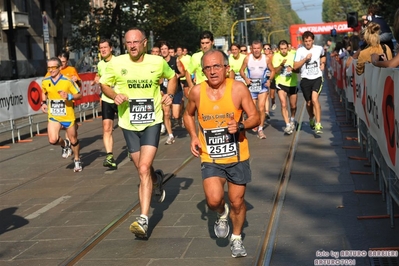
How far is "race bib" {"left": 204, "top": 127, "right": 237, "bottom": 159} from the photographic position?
6371 millimetres

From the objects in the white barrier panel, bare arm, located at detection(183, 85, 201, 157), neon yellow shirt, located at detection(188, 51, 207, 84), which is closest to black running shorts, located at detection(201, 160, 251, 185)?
bare arm, located at detection(183, 85, 201, 157)

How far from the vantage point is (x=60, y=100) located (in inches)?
481

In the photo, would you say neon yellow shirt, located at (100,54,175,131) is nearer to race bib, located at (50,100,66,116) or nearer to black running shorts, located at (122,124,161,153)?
black running shorts, located at (122,124,161,153)

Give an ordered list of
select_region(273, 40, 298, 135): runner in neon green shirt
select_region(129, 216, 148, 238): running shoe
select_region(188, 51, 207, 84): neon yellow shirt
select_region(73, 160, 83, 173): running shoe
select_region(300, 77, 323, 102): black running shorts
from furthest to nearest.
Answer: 1. select_region(273, 40, 298, 135): runner in neon green shirt
2. select_region(300, 77, 323, 102): black running shorts
3. select_region(188, 51, 207, 84): neon yellow shirt
4. select_region(73, 160, 83, 173): running shoe
5. select_region(129, 216, 148, 238): running shoe

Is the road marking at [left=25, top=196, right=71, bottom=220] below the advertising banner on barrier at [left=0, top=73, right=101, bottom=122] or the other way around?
below

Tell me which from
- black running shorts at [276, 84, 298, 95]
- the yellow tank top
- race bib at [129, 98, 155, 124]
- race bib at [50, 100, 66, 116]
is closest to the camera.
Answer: the yellow tank top

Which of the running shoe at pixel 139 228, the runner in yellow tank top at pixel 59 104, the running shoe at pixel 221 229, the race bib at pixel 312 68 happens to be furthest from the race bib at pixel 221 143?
the race bib at pixel 312 68

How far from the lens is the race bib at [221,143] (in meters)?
6.37

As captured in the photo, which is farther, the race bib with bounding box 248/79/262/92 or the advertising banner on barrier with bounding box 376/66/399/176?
the race bib with bounding box 248/79/262/92

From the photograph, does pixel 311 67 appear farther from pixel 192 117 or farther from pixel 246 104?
pixel 246 104

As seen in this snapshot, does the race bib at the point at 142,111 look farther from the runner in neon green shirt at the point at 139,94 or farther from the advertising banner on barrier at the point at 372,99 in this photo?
the advertising banner on barrier at the point at 372,99

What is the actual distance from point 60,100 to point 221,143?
630cm

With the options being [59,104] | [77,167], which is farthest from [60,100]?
[77,167]

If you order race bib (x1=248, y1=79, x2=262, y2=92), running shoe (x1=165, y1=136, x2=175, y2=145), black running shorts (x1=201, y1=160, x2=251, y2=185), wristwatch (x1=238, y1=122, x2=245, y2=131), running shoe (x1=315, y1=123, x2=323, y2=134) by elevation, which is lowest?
running shoe (x1=165, y1=136, x2=175, y2=145)
